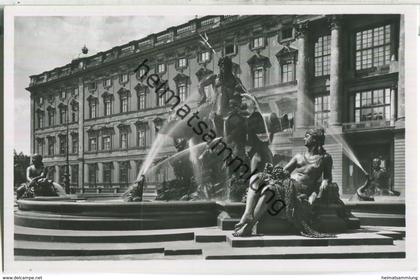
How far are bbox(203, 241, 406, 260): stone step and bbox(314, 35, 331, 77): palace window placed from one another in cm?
481

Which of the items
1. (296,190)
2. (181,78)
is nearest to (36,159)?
(181,78)

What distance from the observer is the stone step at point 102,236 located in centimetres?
965

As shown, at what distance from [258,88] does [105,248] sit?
531 cm

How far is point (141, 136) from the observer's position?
12.7 meters

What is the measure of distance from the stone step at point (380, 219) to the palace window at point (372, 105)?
2.47 metres

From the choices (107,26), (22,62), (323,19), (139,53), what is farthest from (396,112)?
(22,62)

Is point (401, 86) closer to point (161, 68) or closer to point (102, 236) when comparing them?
point (161, 68)

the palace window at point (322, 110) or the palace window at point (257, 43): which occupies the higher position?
the palace window at point (257, 43)

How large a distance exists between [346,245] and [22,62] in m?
8.22

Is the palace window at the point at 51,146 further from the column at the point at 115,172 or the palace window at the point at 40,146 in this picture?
the column at the point at 115,172

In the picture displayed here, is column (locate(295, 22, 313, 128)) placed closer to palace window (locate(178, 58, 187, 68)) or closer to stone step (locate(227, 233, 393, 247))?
palace window (locate(178, 58, 187, 68))

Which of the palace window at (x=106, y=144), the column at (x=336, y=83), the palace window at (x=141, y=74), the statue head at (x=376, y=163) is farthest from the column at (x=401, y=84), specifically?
the palace window at (x=106, y=144)

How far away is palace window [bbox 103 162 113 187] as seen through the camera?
12.4 m

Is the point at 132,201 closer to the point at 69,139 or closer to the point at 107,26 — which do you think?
the point at 69,139
